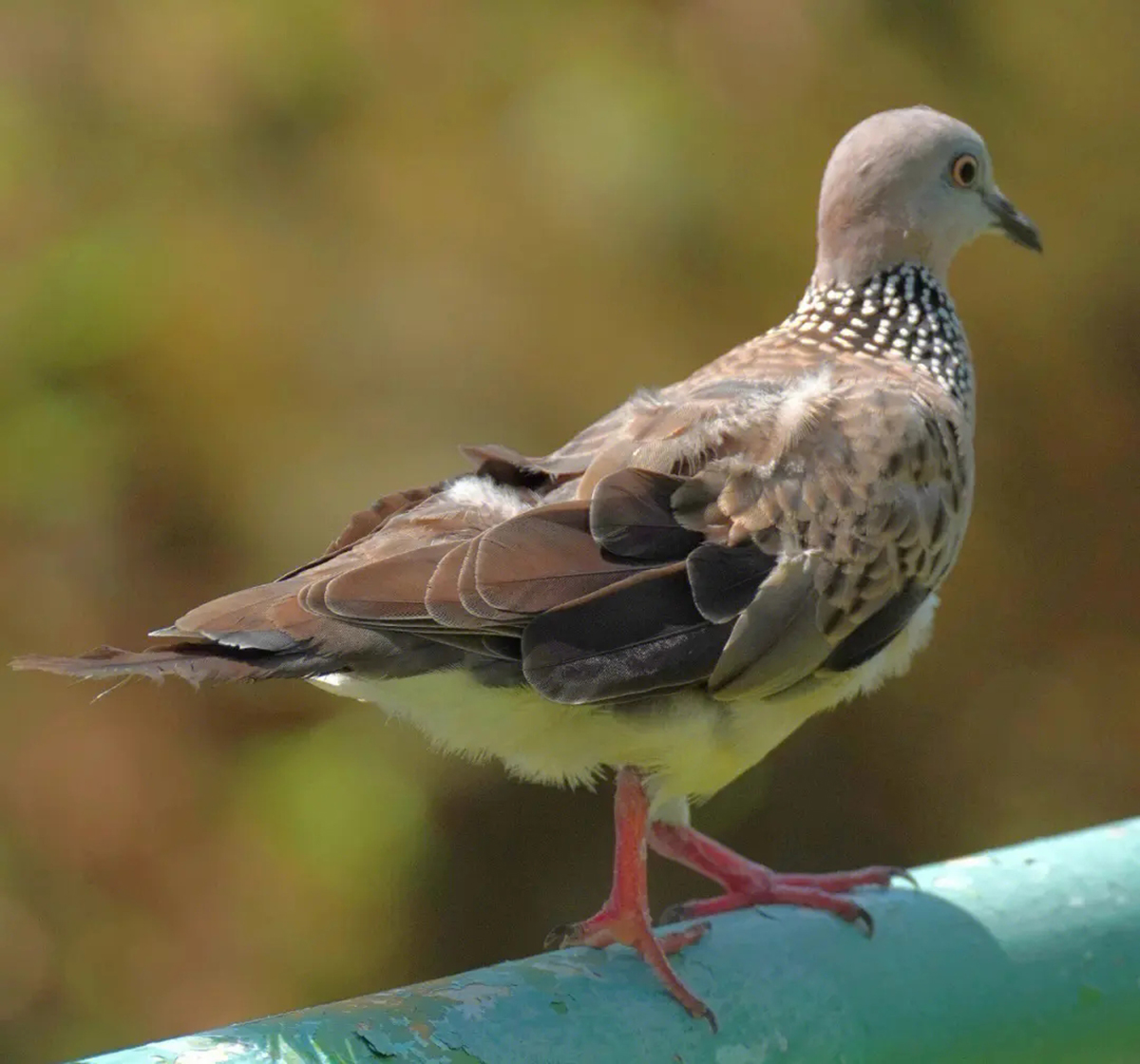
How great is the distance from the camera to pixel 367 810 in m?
4.47

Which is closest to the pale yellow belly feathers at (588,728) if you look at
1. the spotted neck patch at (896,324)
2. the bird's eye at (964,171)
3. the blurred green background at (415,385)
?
the spotted neck patch at (896,324)

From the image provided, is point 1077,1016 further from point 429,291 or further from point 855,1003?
point 429,291

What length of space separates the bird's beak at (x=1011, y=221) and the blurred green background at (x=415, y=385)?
1559 mm

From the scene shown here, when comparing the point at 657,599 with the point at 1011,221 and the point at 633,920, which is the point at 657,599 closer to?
the point at 633,920

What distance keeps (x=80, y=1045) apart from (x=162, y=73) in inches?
102

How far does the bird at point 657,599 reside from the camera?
232cm

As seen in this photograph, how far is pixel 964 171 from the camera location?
3391 millimetres

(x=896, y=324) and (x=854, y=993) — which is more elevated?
(x=896, y=324)

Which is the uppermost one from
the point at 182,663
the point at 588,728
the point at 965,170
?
the point at 965,170

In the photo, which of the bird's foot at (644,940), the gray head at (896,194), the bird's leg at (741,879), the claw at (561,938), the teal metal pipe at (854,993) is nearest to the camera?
the teal metal pipe at (854,993)

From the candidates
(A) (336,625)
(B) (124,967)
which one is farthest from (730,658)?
(B) (124,967)

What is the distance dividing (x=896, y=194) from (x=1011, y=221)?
328mm

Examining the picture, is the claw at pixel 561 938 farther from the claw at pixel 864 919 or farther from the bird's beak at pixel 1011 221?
the bird's beak at pixel 1011 221

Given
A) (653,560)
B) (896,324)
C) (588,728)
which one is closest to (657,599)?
(653,560)
